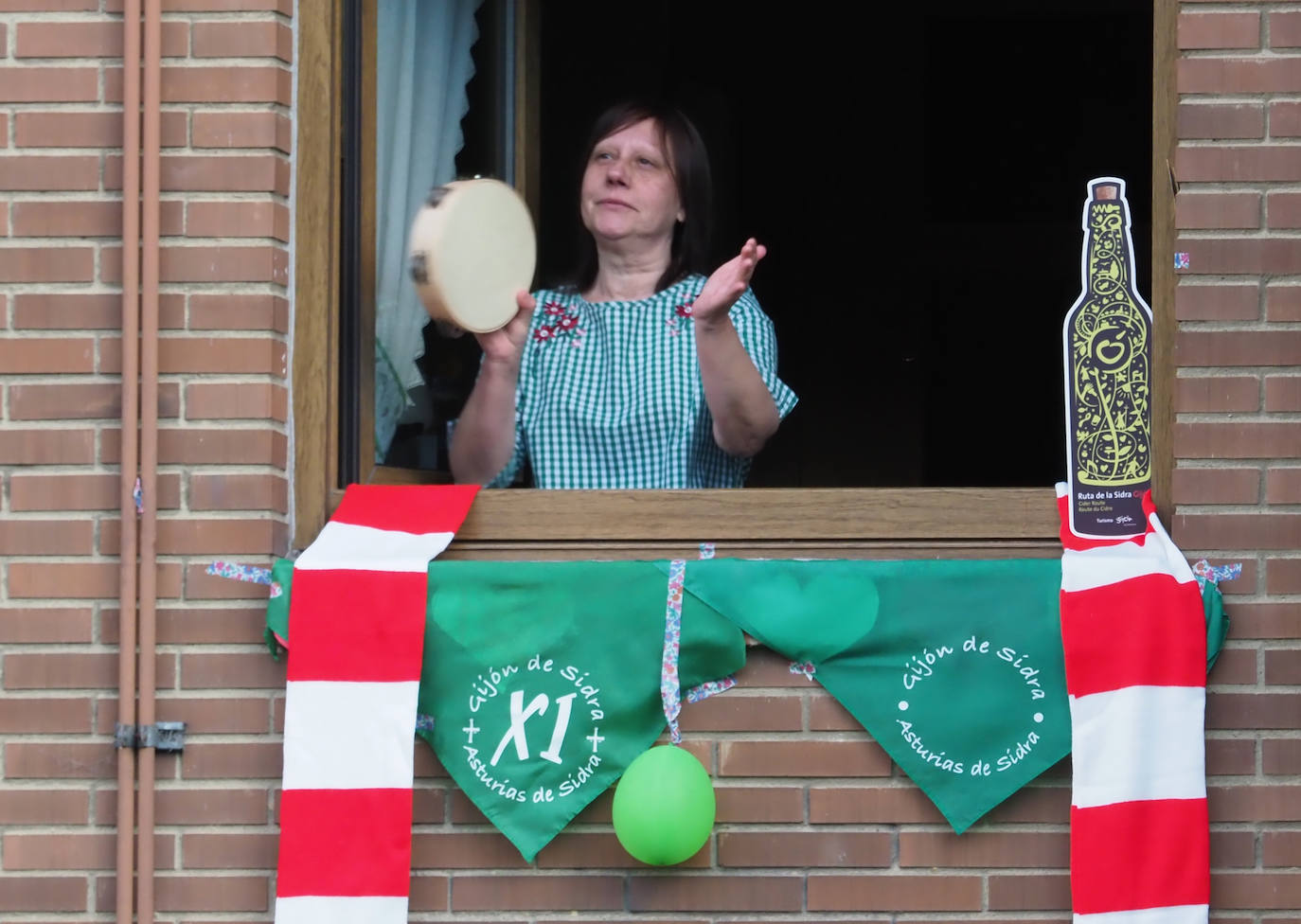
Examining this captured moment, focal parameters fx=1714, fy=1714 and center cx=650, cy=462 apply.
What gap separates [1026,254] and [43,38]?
4.62 metres

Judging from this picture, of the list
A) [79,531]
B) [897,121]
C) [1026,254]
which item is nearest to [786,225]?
[897,121]

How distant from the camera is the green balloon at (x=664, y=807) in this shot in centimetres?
274

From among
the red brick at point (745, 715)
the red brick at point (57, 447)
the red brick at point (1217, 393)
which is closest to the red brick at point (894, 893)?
the red brick at point (745, 715)

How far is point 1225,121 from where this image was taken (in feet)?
9.72

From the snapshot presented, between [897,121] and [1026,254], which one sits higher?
[897,121]

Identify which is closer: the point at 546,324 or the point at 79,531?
the point at 79,531

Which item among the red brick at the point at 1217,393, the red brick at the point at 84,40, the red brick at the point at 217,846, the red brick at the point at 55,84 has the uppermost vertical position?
the red brick at the point at 84,40

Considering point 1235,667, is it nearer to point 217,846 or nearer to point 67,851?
point 217,846

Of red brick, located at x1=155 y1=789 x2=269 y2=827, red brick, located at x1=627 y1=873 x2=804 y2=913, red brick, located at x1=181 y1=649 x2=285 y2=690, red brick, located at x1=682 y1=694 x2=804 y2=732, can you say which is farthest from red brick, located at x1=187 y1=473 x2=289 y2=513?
red brick, located at x1=627 y1=873 x2=804 y2=913

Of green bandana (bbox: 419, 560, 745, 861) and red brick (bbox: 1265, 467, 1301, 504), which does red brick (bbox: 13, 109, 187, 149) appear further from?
red brick (bbox: 1265, 467, 1301, 504)

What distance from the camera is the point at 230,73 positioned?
3.06 meters

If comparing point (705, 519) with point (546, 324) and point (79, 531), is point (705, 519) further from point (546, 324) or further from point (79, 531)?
point (79, 531)

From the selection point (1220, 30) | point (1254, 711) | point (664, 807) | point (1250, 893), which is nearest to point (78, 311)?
point (664, 807)

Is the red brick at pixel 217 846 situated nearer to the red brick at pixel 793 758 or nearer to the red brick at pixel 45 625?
the red brick at pixel 45 625
